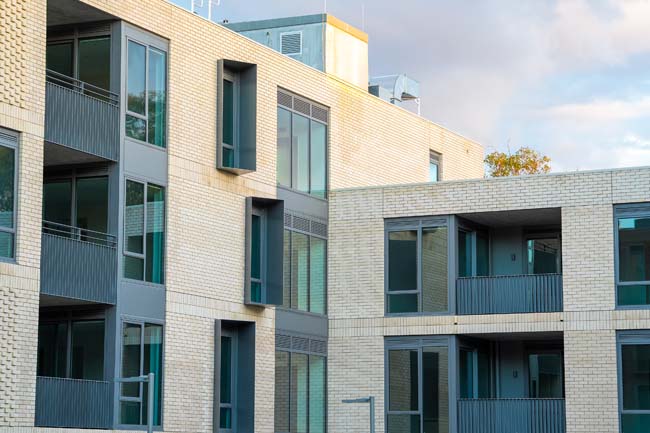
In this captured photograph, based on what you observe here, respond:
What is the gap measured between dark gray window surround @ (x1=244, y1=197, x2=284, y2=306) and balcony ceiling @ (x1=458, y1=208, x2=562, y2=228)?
4.88m

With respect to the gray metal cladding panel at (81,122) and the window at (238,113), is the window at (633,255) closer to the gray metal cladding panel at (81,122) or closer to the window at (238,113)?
the window at (238,113)

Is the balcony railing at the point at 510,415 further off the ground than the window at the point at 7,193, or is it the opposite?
the window at the point at 7,193

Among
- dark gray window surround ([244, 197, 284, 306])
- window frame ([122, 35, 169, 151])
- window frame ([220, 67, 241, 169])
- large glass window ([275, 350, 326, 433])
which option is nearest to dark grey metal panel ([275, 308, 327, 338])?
large glass window ([275, 350, 326, 433])

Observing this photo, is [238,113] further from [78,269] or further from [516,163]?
[516,163]

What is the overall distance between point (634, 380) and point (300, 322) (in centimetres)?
833

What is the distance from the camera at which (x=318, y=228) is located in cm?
3694

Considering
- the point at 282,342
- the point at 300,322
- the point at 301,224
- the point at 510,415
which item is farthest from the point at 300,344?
the point at 510,415

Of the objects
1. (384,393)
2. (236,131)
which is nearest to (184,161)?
(236,131)

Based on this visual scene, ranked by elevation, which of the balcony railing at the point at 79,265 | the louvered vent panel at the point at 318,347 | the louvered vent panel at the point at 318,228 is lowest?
the louvered vent panel at the point at 318,347

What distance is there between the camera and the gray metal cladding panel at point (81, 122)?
2770 cm

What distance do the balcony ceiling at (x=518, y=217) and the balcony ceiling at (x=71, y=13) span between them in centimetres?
1133

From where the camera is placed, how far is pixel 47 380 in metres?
27.2

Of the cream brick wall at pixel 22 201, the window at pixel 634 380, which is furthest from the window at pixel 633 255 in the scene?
the cream brick wall at pixel 22 201

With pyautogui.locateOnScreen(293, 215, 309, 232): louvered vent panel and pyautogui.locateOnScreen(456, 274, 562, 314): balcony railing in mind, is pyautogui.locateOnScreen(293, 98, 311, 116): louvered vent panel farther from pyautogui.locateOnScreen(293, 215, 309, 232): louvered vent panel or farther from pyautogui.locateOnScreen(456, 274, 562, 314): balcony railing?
pyautogui.locateOnScreen(456, 274, 562, 314): balcony railing
